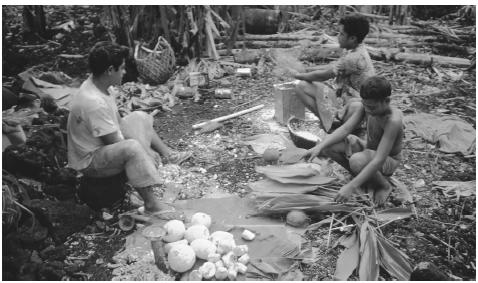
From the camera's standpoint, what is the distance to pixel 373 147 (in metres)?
3.57

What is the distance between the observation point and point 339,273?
282 cm

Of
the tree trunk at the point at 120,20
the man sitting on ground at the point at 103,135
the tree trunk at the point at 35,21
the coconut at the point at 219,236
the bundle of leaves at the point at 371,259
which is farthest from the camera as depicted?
the tree trunk at the point at 35,21

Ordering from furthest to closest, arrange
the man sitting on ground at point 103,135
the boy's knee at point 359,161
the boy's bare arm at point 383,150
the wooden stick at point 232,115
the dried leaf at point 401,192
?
1. the wooden stick at point 232,115
2. the dried leaf at point 401,192
3. the boy's knee at point 359,161
4. the boy's bare arm at point 383,150
5. the man sitting on ground at point 103,135

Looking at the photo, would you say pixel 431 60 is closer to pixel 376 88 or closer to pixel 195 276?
pixel 376 88

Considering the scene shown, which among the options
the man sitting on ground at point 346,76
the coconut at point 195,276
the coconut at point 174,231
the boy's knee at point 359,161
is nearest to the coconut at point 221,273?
the coconut at point 195,276

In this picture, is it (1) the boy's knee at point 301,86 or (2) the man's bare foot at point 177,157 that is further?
(1) the boy's knee at point 301,86

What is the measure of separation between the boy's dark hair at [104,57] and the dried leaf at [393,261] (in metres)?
2.10

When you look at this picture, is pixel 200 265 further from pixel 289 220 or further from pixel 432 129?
pixel 432 129

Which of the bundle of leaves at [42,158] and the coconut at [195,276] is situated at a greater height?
the bundle of leaves at [42,158]

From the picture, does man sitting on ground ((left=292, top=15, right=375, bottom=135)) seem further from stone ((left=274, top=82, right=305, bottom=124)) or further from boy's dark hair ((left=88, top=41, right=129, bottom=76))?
boy's dark hair ((left=88, top=41, right=129, bottom=76))

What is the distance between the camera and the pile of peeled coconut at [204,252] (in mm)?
2779

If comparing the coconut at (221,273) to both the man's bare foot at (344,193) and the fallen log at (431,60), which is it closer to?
the man's bare foot at (344,193)

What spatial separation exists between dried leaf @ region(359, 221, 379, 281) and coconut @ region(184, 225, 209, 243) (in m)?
0.99

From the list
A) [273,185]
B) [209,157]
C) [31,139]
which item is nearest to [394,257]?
[273,185]
